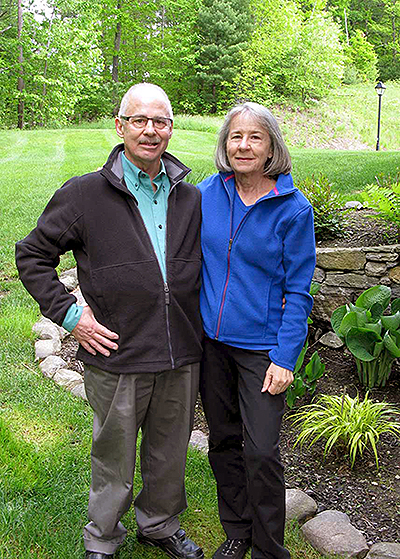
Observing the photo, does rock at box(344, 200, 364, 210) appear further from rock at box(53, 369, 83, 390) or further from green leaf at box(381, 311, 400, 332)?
rock at box(53, 369, 83, 390)

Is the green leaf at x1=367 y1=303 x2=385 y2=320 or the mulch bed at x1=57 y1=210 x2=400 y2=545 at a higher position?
the green leaf at x1=367 y1=303 x2=385 y2=320

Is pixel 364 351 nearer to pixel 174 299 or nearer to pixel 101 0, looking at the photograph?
pixel 174 299

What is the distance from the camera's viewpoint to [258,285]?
2221mm

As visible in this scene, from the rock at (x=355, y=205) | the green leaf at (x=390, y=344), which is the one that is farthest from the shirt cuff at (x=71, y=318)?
the rock at (x=355, y=205)

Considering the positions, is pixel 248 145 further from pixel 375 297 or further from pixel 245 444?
pixel 375 297

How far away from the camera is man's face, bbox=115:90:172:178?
2107 millimetres

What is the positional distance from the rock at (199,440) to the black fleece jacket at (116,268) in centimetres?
124

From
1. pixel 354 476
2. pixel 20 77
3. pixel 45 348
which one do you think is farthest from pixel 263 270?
pixel 20 77

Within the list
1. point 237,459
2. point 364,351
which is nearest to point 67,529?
point 237,459

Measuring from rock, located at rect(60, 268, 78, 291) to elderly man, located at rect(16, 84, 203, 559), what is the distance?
10.6ft

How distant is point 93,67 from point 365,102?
11.8 meters

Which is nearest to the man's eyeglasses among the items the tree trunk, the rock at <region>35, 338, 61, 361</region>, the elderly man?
the elderly man

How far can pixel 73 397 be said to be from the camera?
3.72m

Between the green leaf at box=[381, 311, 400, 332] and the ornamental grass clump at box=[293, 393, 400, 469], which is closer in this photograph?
the ornamental grass clump at box=[293, 393, 400, 469]
